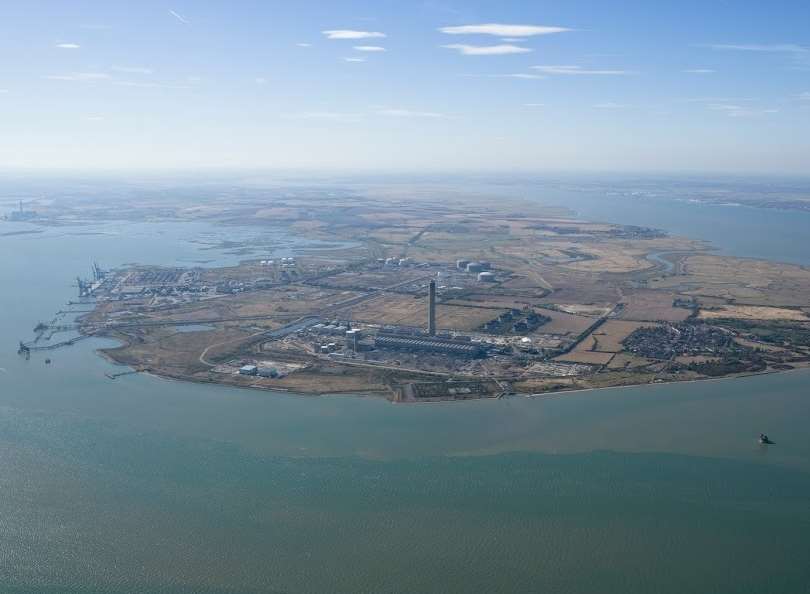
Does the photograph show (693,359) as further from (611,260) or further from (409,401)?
(611,260)

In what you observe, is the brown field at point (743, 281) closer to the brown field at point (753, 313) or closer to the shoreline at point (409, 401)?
the brown field at point (753, 313)

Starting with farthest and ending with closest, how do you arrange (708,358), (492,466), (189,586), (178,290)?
(178,290) → (708,358) → (492,466) → (189,586)

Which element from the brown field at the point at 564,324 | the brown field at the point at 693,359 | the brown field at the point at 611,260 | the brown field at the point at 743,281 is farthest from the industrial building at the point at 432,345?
the brown field at the point at 611,260

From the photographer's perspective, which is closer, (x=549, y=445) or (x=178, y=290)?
(x=549, y=445)

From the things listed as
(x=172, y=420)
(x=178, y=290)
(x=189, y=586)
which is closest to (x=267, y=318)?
(x=178, y=290)

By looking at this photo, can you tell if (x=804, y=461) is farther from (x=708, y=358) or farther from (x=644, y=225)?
(x=644, y=225)

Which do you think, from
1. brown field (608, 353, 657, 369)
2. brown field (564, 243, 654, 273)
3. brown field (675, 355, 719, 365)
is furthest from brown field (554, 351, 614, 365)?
brown field (564, 243, 654, 273)

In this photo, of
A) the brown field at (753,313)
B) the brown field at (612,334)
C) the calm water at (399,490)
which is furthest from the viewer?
the brown field at (753,313)
